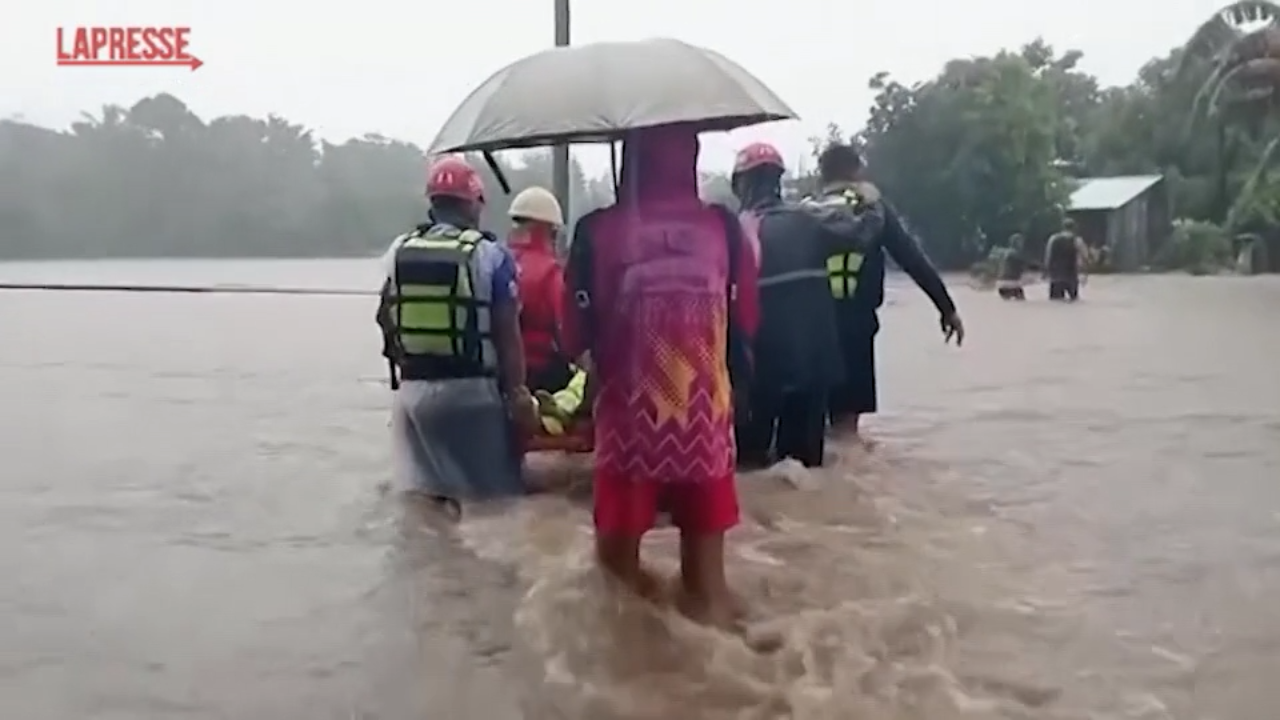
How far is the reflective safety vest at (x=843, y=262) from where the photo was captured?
26.8 feet

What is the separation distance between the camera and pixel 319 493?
8.40 metres

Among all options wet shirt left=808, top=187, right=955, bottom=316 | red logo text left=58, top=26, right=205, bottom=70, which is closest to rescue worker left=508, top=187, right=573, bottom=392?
wet shirt left=808, top=187, right=955, bottom=316

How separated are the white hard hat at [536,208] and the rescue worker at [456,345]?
22.2 inches

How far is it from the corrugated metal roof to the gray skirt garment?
24.6 metres

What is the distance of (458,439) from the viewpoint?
700 cm

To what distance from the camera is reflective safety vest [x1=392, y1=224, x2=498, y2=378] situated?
6.67 metres

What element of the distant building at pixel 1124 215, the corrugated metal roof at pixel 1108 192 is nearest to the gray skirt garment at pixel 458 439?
the corrugated metal roof at pixel 1108 192

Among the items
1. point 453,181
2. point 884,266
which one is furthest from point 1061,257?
point 453,181

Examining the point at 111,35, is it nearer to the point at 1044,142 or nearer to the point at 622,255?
the point at 622,255

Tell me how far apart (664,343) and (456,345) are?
1831 mm

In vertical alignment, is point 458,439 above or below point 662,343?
below

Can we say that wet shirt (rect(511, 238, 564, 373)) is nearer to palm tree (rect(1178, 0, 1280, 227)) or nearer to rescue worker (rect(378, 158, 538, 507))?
rescue worker (rect(378, 158, 538, 507))

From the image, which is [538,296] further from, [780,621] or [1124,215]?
[1124,215]

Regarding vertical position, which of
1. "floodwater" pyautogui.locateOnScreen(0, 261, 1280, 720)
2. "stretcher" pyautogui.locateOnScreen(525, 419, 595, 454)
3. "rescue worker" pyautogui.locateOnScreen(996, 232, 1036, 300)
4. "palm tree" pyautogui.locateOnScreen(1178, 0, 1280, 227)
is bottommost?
"floodwater" pyautogui.locateOnScreen(0, 261, 1280, 720)
